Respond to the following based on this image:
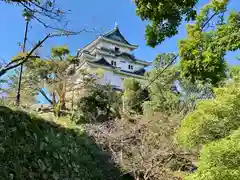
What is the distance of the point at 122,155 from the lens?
9664 mm

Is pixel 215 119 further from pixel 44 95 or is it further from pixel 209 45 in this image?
pixel 44 95

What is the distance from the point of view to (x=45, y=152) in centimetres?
675

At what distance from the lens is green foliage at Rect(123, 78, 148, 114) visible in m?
17.6

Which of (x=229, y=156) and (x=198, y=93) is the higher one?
(x=198, y=93)

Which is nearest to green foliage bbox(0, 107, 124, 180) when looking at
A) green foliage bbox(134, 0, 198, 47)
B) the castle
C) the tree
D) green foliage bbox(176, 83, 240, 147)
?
green foliage bbox(176, 83, 240, 147)

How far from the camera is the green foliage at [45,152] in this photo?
18.4ft

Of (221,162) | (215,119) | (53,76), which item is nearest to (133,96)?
(53,76)

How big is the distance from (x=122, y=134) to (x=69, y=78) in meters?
6.99

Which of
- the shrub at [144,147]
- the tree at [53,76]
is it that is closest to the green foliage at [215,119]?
the shrub at [144,147]

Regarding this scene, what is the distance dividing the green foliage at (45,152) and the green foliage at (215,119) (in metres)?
2.38

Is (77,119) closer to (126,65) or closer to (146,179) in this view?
(146,179)

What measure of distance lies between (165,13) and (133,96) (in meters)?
14.7

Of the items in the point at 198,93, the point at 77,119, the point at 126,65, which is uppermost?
the point at 126,65

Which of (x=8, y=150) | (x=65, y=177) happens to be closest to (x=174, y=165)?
(x=65, y=177)
